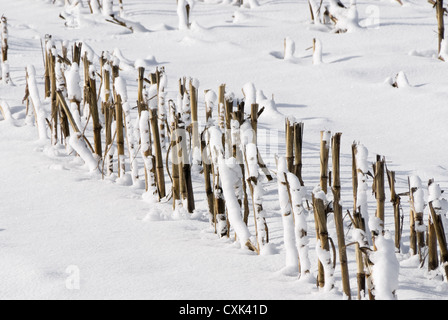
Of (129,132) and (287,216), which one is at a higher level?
(129,132)

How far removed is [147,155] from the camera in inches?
94.4

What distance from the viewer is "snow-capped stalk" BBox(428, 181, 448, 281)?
1.80 metres

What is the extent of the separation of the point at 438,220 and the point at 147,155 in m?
1.12

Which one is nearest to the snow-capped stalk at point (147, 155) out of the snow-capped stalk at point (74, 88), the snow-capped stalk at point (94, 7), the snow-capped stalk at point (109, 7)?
the snow-capped stalk at point (74, 88)

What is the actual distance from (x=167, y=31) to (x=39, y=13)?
1.54m

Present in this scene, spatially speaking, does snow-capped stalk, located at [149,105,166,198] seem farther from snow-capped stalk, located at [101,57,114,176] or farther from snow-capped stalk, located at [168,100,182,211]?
snow-capped stalk, located at [101,57,114,176]

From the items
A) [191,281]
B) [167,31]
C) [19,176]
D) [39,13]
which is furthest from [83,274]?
[39,13]

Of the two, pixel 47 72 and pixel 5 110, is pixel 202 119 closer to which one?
pixel 47 72

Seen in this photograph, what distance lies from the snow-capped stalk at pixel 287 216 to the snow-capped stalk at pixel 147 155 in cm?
75

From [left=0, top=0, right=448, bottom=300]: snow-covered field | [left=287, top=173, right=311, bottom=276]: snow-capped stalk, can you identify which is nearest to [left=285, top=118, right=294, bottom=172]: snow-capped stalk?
[left=0, top=0, right=448, bottom=300]: snow-covered field

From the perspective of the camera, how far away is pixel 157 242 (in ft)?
6.45

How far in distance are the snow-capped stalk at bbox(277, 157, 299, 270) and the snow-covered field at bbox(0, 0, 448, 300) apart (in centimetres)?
4

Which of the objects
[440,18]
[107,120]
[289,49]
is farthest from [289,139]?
[440,18]
